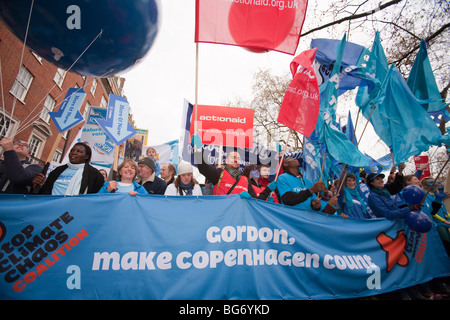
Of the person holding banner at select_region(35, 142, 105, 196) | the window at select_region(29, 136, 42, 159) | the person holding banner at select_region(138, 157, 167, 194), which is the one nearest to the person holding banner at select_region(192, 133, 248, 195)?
the person holding banner at select_region(138, 157, 167, 194)

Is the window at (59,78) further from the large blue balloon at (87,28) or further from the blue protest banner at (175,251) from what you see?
the blue protest banner at (175,251)

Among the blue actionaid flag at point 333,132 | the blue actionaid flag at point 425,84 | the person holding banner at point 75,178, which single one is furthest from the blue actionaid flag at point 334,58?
the person holding banner at point 75,178

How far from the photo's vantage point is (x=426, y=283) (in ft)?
11.9

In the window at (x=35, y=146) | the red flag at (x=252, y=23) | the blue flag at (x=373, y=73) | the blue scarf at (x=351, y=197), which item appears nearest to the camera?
the red flag at (x=252, y=23)

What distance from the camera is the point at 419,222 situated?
3359mm

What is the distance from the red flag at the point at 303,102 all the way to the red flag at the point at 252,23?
1.19 ft

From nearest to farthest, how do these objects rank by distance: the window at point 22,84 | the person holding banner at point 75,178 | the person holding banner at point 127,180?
1. the person holding banner at point 75,178
2. the person holding banner at point 127,180
3. the window at point 22,84

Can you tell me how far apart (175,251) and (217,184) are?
129 cm

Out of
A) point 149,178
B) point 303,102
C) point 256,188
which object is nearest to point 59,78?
point 149,178

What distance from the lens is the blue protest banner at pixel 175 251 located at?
2.25 meters

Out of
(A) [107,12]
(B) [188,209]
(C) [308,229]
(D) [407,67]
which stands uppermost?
(D) [407,67]
